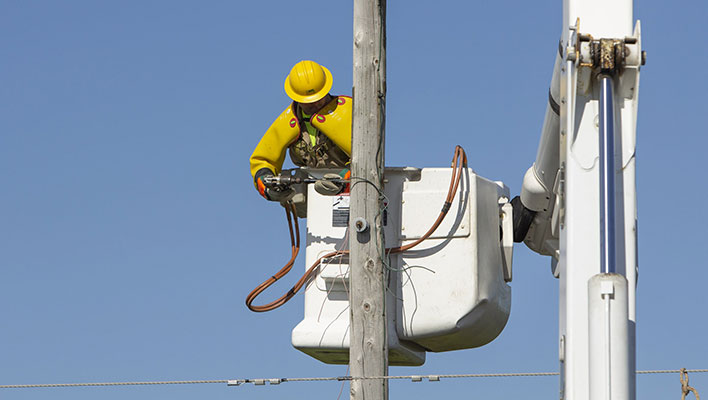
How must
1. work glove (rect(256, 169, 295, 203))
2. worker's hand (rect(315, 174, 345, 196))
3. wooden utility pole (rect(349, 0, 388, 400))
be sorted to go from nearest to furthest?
wooden utility pole (rect(349, 0, 388, 400)) → worker's hand (rect(315, 174, 345, 196)) → work glove (rect(256, 169, 295, 203))

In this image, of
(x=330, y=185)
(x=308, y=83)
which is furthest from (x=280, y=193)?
(x=308, y=83)

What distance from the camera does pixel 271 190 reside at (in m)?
9.04

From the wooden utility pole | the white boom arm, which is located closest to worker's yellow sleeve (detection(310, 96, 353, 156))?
the wooden utility pole

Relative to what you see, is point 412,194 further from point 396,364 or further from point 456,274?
point 396,364

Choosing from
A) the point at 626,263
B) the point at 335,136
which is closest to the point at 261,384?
the point at 335,136

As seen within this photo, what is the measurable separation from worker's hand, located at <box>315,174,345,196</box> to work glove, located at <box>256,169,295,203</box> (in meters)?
0.43

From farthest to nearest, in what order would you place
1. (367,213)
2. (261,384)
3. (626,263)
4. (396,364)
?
(396,364) → (367,213) → (261,384) → (626,263)

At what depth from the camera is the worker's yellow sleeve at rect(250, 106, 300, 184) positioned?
364 inches

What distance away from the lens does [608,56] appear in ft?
16.8

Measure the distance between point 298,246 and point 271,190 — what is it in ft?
1.57

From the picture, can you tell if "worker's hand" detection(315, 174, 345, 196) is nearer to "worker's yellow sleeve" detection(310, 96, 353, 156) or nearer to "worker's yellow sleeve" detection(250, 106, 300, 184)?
"worker's yellow sleeve" detection(310, 96, 353, 156)

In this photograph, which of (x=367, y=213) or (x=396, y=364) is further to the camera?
(x=396, y=364)

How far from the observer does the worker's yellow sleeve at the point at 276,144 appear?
925 cm

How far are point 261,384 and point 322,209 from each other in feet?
5.38
